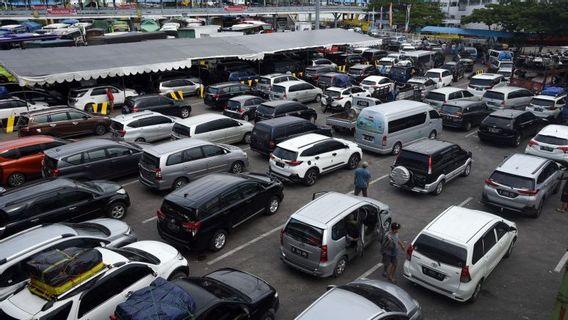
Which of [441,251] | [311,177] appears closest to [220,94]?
[311,177]

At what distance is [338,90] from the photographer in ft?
A: 80.4

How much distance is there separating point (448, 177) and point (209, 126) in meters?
9.15

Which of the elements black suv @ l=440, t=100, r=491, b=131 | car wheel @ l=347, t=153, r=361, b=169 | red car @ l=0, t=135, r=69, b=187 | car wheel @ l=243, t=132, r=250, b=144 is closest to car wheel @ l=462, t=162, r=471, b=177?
car wheel @ l=347, t=153, r=361, b=169

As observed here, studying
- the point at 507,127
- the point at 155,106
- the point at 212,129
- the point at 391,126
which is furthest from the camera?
the point at 155,106

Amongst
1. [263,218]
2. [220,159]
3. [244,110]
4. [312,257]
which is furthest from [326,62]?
[312,257]

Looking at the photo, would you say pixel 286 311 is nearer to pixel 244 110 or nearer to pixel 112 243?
pixel 112 243

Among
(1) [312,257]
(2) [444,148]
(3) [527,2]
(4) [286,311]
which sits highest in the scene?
(3) [527,2]

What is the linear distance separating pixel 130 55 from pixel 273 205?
57.3 feet

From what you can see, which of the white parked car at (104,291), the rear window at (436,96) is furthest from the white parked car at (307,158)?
the rear window at (436,96)

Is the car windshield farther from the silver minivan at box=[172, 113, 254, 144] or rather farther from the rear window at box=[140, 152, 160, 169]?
the rear window at box=[140, 152, 160, 169]

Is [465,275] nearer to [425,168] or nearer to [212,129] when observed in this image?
[425,168]

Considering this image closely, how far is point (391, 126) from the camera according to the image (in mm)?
17453

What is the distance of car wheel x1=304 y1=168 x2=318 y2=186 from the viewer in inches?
592

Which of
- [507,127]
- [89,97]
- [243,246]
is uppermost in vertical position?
[89,97]
